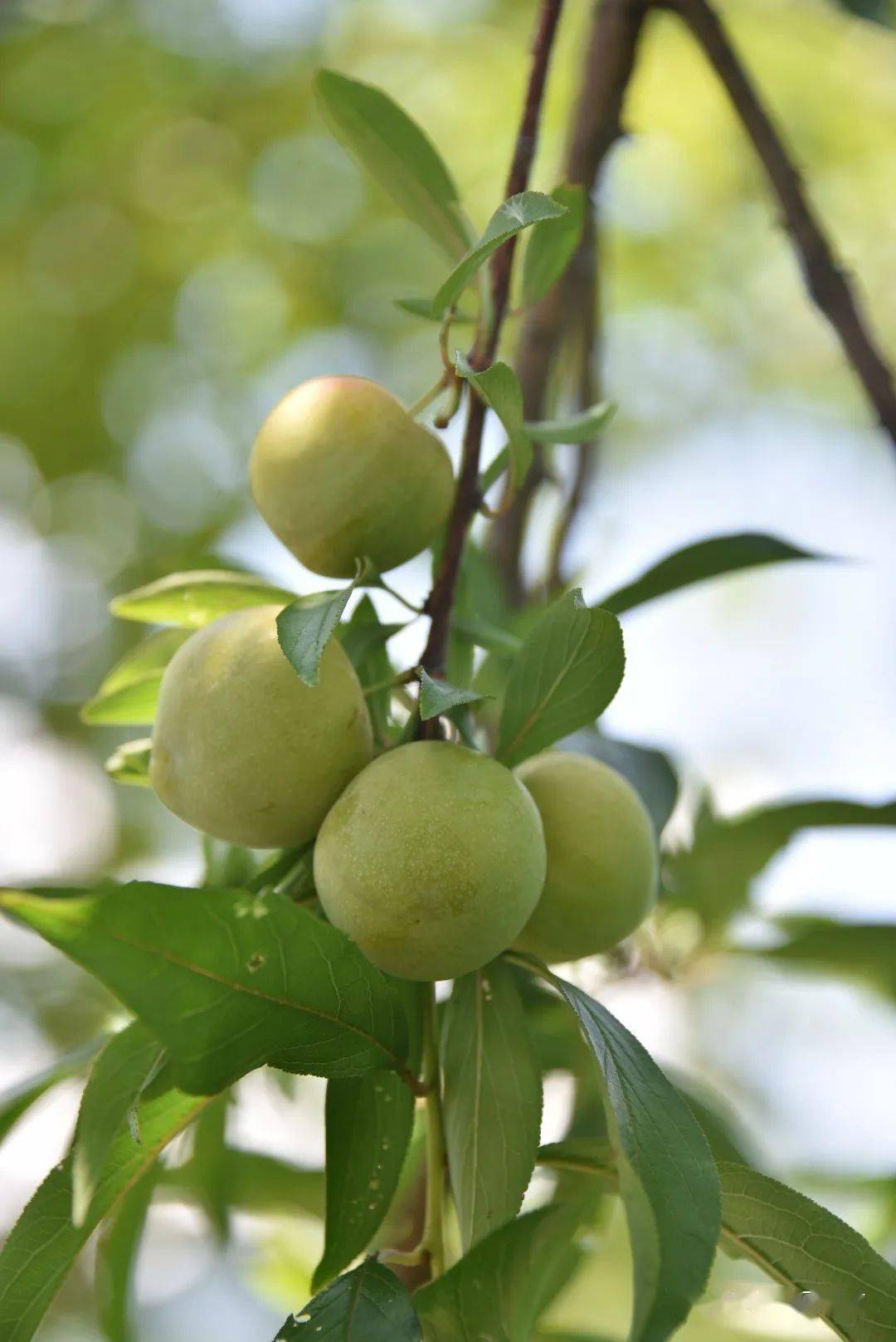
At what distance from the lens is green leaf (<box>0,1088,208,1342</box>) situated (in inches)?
24.6

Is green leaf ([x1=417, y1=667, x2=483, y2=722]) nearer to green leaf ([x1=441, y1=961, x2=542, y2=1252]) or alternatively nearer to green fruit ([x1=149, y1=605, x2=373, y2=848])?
green fruit ([x1=149, y1=605, x2=373, y2=848])

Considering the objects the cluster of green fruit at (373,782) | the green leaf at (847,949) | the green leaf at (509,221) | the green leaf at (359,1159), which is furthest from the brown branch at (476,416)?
the green leaf at (847,949)

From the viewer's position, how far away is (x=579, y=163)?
1.12 meters

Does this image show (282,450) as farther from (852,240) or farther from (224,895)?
(852,240)

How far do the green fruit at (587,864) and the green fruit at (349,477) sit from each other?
155mm

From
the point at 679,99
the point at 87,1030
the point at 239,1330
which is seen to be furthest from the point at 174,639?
the point at 679,99

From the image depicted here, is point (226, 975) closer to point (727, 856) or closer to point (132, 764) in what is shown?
point (132, 764)

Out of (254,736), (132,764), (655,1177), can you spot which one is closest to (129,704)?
(132,764)

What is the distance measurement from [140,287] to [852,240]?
1476 millimetres

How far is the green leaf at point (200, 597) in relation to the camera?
745 mm

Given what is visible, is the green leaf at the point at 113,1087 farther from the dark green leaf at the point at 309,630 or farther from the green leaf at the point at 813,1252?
the green leaf at the point at 813,1252

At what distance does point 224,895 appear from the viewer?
53 centimetres

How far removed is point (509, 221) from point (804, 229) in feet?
1.64

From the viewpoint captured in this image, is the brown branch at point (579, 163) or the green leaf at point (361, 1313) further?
the brown branch at point (579, 163)
